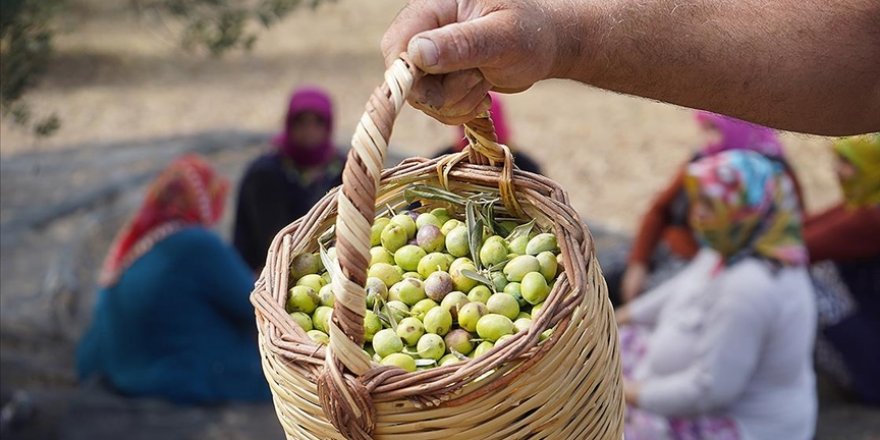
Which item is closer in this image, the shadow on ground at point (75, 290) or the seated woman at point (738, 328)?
the seated woman at point (738, 328)

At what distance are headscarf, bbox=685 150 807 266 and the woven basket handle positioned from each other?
90.9 inches

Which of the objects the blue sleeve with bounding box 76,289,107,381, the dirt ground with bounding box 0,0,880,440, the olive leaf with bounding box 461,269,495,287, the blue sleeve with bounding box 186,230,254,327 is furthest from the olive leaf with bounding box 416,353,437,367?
the blue sleeve with bounding box 76,289,107,381

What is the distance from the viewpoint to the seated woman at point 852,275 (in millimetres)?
4188

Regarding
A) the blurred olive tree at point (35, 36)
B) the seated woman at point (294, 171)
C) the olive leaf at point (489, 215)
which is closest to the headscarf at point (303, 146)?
the seated woman at point (294, 171)

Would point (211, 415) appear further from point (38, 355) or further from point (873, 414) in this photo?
point (873, 414)

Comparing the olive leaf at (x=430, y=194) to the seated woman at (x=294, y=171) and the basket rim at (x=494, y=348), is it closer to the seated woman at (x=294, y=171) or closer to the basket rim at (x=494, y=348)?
the basket rim at (x=494, y=348)

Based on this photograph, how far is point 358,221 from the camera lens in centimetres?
128

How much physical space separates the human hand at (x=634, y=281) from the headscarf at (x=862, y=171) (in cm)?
97

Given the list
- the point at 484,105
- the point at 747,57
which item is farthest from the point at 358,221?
the point at 747,57

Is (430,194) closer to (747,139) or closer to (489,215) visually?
(489,215)

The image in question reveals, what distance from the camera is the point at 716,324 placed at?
3.25 meters

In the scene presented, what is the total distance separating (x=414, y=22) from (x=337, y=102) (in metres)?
7.98

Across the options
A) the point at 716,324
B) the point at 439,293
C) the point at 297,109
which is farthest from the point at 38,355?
the point at 439,293

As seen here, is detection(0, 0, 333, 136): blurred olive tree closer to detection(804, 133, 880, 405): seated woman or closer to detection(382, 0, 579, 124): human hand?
detection(382, 0, 579, 124): human hand
